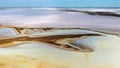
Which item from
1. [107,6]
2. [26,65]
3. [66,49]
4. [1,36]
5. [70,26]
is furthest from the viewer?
[107,6]

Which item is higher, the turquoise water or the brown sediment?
the brown sediment

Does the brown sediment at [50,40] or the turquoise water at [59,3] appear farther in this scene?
the turquoise water at [59,3]

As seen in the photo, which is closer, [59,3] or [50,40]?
[50,40]

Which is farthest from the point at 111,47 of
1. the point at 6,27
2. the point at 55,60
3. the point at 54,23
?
the point at 6,27

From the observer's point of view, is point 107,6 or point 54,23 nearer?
point 54,23

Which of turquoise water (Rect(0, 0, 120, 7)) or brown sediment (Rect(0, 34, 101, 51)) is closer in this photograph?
brown sediment (Rect(0, 34, 101, 51))

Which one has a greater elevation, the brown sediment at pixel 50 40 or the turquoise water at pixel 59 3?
the brown sediment at pixel 50 40

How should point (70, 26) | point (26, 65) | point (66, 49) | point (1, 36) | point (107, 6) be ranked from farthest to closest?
point (107, 6)
point (70, 26)
point (1, 36)
point (66, 49)
point (26, 65)

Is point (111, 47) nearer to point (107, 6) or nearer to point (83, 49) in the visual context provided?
point (83, 49)
